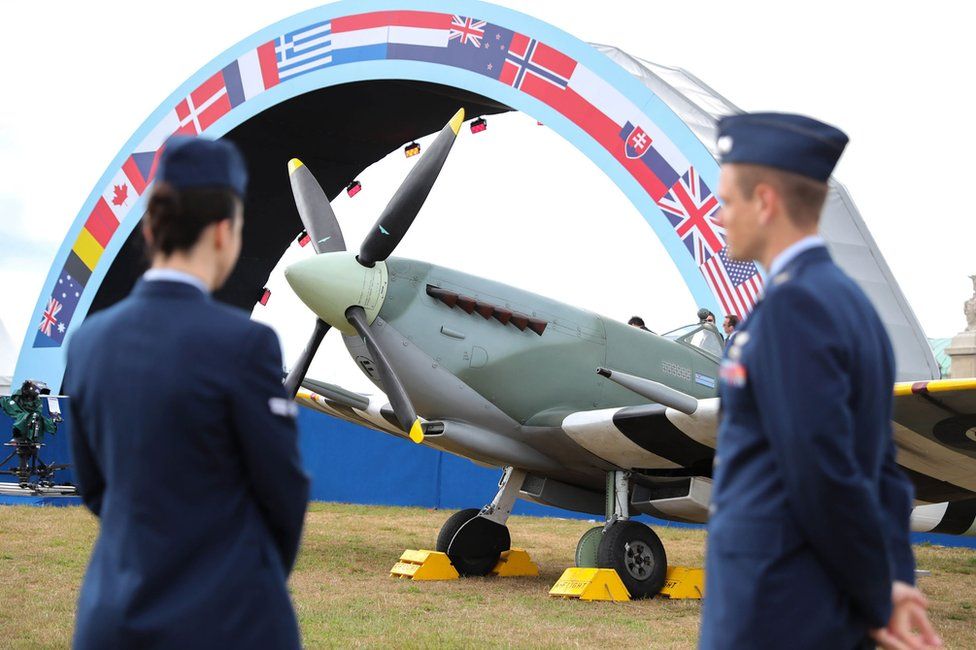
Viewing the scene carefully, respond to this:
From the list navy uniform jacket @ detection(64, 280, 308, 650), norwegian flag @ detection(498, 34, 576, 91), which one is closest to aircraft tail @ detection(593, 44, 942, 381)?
norwegian flag @ detection(498, 34, 576, 91)

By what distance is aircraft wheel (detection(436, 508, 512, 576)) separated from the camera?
9.35 meters

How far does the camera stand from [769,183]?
193 centimetres

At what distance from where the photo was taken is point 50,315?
1830 centimetres

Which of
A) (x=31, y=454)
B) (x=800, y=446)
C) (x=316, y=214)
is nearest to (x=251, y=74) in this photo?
(x=31, y=454)

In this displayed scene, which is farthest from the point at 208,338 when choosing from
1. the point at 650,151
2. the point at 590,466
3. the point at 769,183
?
the point at 650,151

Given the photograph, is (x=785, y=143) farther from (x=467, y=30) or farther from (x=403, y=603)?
(x=467, y=30)

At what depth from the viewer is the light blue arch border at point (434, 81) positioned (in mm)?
11391

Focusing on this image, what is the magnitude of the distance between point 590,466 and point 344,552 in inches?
122

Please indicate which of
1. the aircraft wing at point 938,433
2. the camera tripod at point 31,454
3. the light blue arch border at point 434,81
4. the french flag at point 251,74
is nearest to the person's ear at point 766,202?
the aircraft wing at point 938,433

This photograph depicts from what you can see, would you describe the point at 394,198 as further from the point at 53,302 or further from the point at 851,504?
the point at 53,302

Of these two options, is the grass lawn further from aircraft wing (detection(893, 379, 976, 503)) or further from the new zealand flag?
the new zealand flag

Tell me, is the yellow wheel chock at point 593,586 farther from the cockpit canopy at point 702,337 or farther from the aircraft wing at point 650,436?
the cockpit canopy at point 702,337

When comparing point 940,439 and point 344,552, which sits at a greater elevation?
point 940,439

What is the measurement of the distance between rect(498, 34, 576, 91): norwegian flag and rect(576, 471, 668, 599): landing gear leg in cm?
592
